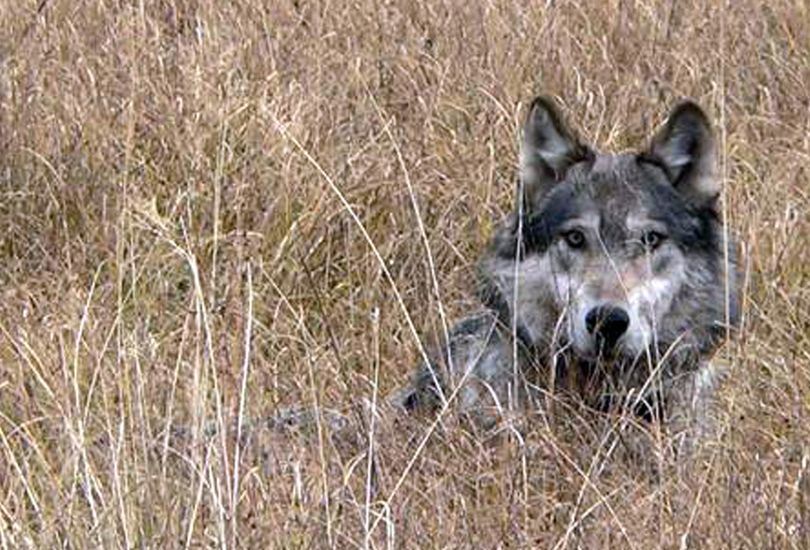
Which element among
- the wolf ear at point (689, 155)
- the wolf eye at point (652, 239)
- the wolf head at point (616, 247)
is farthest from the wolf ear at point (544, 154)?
the wolf eye at point (652, 239)

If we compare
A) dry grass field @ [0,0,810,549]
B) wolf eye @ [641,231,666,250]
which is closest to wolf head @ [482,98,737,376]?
wolf eye @ [641,231,666,250]

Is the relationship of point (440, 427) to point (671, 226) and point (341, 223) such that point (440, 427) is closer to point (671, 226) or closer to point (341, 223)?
point (671, 226)

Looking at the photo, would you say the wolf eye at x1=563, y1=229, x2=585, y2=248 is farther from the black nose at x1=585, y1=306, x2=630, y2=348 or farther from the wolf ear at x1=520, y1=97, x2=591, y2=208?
the black nose at x1=585, y1=306, x2=630, y2=348

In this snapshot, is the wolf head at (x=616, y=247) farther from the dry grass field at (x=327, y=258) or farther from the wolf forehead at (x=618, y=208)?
the dry grass field at (x=327, y=258)

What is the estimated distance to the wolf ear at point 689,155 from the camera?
19.3 ft

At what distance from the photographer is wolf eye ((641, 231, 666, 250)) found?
18.8 ft

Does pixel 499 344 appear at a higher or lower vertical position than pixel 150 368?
lower

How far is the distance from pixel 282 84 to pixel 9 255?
1.55 metres

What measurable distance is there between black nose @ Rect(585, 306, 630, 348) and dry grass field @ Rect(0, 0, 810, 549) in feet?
1.08

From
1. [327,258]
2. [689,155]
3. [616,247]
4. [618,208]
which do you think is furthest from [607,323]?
[327,258]

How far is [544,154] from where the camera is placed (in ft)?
19.6

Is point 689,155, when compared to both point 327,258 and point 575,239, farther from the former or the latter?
point 327,258

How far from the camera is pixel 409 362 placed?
602cm

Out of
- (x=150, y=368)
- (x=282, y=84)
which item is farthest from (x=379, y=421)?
(x=282, y=84)
